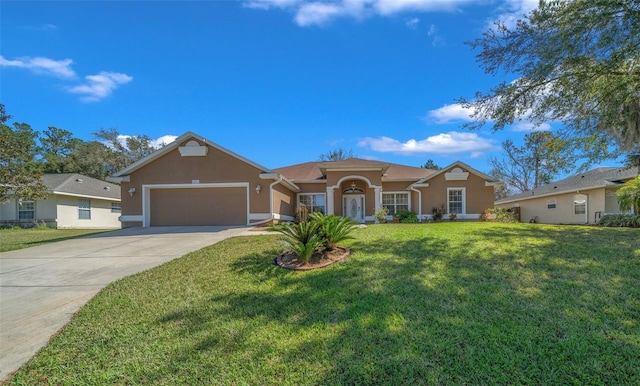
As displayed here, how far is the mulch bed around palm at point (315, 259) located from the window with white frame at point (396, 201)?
42.4 feet

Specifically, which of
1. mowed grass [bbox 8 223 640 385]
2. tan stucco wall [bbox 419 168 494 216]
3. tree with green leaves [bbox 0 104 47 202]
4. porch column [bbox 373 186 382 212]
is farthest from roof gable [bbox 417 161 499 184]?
tree with green leaves [bbox 0 104 47 202]

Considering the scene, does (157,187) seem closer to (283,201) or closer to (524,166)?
(283,201)

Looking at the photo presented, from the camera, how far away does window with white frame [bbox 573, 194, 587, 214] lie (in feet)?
65.2

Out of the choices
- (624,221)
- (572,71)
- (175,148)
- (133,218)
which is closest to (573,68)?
(572,71)

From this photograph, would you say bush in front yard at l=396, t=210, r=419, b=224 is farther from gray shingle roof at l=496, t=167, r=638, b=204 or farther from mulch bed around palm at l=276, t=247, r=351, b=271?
mulch bed around palm at l=276, t=247, r=351, b=271

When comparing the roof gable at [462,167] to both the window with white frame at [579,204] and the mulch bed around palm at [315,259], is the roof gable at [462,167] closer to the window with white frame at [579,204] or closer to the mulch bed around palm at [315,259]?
the window with white frame at [579,204]

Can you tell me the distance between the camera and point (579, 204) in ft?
66.6

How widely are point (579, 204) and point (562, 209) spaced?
5.36ft

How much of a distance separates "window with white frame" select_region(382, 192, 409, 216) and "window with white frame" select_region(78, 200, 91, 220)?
865 inches

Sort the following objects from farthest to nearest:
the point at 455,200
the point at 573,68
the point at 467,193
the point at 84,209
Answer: the point at 84,209, the point at 455,200, the point at 467,193, the point at 573,68

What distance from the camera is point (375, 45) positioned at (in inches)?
469

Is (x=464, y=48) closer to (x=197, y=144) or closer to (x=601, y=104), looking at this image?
(x=601, y=104)

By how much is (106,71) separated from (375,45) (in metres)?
12.6

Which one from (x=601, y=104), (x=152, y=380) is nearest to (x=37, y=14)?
(x=152, y=380)
